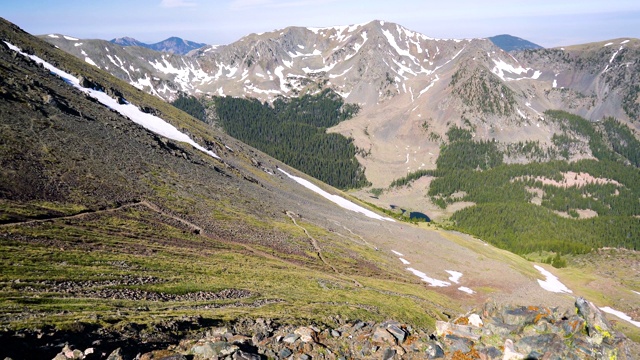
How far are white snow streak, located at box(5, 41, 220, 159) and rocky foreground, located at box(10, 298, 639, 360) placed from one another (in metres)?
95.1

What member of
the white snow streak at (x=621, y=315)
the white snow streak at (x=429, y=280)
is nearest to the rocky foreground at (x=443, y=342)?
the white snow streak at (x=429, y=280)

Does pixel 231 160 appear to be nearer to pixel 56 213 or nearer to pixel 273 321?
pixel 56 213

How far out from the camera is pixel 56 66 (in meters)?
113

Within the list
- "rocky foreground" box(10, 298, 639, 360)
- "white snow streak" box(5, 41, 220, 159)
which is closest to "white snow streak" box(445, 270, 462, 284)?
"rocky foreground" box(10, 298, 639, 360)

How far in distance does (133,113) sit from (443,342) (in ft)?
378

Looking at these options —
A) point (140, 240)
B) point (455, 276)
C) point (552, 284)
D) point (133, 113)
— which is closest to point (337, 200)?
point (455, 276)

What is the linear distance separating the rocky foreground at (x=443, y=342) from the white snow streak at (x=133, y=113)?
312ft

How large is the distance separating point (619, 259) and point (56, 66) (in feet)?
684

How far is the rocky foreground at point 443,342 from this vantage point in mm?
19516

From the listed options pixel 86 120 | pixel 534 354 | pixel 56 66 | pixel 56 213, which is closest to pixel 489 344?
pixel 534 354

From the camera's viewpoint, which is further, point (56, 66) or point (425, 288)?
point (56, 66)

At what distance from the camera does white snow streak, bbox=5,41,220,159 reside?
107312 millimetres

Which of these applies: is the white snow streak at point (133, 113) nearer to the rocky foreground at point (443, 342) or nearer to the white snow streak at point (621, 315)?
the rocky foreground at point (443, 342)

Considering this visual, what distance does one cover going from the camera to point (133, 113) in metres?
112
